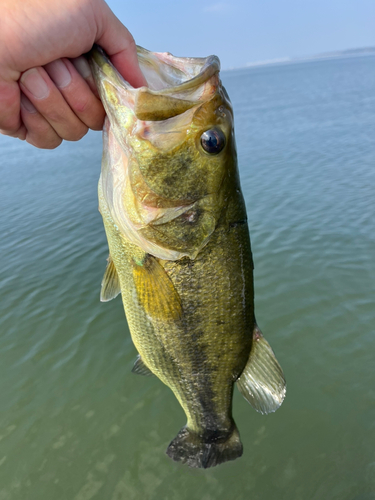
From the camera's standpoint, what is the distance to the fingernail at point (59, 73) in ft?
5.20

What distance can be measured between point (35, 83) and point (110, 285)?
1213mm

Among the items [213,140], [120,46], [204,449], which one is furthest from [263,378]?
[120,46]

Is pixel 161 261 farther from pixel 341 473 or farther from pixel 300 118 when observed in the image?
pixel 300 118

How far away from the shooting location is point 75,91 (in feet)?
5.43

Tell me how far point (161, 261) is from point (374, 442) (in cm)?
386

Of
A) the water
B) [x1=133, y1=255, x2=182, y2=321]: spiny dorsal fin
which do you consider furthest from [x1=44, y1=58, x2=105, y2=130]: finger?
the water

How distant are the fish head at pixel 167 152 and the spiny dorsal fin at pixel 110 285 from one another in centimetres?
40

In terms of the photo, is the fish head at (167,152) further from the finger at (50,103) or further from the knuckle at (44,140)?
the knuckle at (44,140)

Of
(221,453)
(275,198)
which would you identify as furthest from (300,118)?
(221,453)

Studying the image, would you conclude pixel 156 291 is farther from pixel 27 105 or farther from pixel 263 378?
pixel 27 105

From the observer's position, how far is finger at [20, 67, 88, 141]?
1.57 m

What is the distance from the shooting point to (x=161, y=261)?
77.1 inches

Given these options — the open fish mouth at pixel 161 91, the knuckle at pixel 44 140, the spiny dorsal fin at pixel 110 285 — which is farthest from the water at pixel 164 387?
the open fish mouth at pixel 161 91

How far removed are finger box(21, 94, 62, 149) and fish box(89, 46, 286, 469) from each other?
0.31 metres
